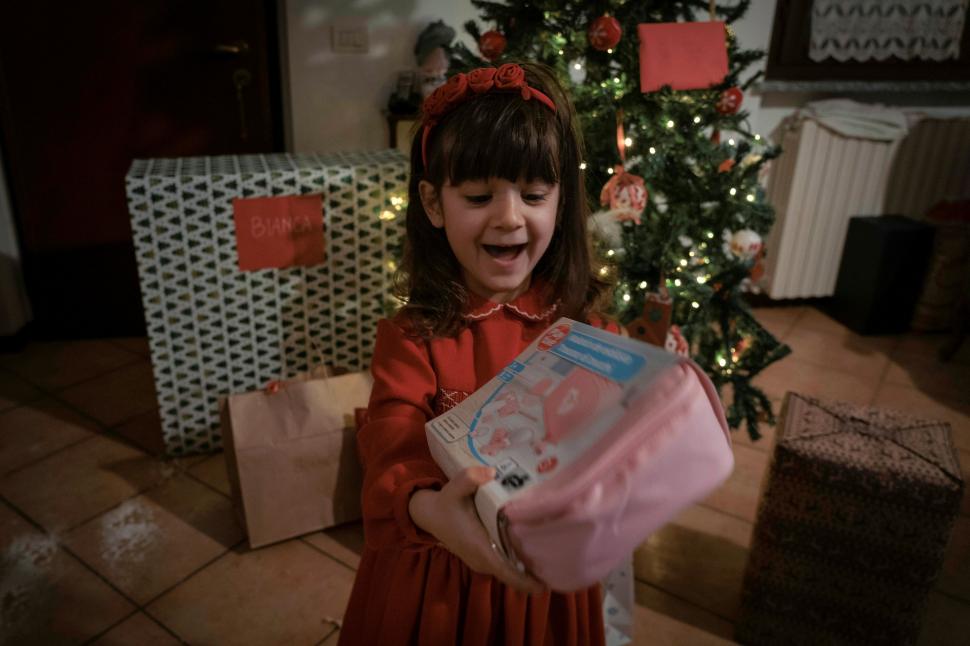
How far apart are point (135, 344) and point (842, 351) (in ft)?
9.25

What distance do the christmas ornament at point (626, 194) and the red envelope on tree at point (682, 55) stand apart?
19 cm

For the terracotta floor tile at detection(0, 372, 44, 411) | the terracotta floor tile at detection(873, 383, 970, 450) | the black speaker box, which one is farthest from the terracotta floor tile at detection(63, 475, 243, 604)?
the black speaker box

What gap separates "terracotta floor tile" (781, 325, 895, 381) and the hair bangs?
7.03 ft

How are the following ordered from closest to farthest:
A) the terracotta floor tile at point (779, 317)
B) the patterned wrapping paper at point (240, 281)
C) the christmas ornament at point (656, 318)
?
the christmas ornament at point (656, 318)
the patterned wrapping paper at point (240, 281)
the terracotta floor tile at point (779, 317)

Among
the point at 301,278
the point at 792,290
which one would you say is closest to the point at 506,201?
the point at 301,278

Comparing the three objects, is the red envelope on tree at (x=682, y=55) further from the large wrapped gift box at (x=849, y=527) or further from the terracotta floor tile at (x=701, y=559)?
the terracotta floor tile at (x=701, y=559)

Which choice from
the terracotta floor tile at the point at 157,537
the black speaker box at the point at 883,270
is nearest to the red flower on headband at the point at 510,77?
the terracotta floor tile at the point at 157,537

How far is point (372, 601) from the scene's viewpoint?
82 centimetres

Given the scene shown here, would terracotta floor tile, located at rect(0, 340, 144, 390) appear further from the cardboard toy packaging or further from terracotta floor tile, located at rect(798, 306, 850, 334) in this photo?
terracotta floor tile, located at rect(798, 306, 850, 334)

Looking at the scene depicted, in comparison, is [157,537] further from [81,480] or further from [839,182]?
[839,182]

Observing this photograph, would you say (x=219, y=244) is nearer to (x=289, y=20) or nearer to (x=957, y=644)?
(x=289, y=20)

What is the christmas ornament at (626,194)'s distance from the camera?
1406 millimetres

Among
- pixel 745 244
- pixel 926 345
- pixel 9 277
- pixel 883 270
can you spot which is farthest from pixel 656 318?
pixel 9 277

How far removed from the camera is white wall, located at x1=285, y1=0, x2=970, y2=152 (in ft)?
7.58
